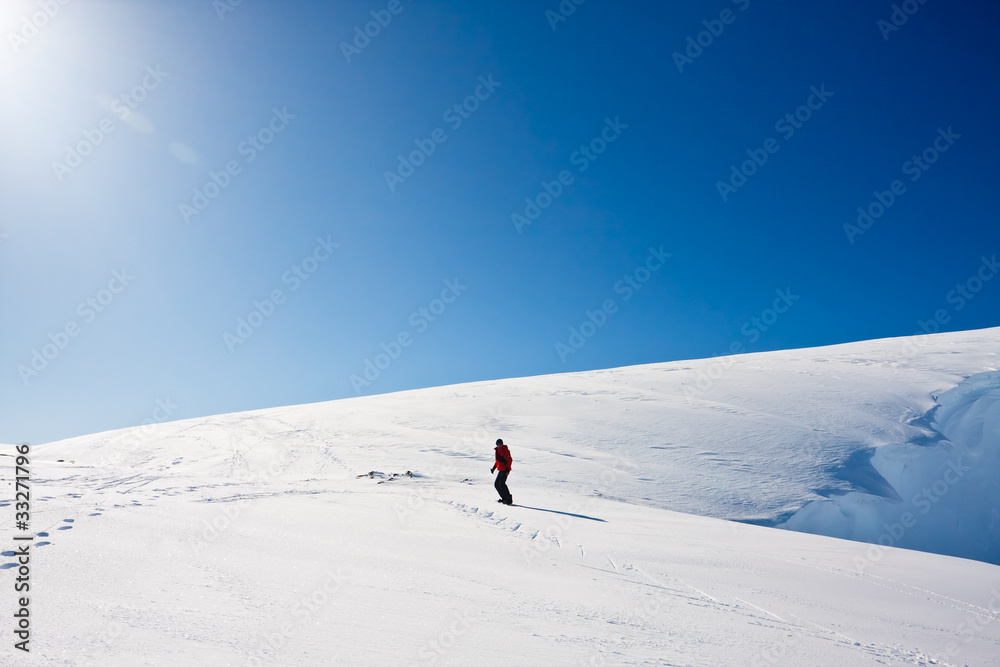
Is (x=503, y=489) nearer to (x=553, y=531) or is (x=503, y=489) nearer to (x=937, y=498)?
(x=553, y=531)

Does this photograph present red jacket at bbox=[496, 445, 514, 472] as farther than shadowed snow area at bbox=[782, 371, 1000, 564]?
No

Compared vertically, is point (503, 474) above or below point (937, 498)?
above

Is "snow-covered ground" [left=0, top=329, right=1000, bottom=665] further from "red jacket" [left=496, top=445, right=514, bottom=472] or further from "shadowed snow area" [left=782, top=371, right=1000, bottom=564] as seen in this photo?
"red jacket" [left=496, top=445, right=514, bottom=472]

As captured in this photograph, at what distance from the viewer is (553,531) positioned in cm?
761

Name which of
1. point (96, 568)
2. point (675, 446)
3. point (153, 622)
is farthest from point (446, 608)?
point (675, 446)

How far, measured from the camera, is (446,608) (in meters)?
4.29

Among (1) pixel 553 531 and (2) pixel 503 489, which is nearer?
(1) pixel 553 531

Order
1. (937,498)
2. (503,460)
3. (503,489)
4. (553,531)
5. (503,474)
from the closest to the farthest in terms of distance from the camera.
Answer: (553,531)
(503,489)
(503,474)
(503,460)
(937,498)

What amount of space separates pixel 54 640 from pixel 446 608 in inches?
103

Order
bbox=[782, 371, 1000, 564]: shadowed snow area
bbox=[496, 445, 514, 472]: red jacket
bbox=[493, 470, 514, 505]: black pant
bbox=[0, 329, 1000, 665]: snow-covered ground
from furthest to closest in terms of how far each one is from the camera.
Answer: bbox=[782, 371, 1000, 564]: shadowed snow area < bbox=[496, 445, 514, 472]: red jacket < bbox=[493, 470, 514, 505]: black pant < bbox=[0, 329, 1000, 665]: snow-covered ground

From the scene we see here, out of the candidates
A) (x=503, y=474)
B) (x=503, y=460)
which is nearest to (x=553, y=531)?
(x=503, y=474)

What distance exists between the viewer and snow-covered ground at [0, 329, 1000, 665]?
149 inches

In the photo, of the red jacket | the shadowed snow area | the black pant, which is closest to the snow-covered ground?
the shadowed snow area

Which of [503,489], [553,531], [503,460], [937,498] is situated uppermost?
[503,460]
